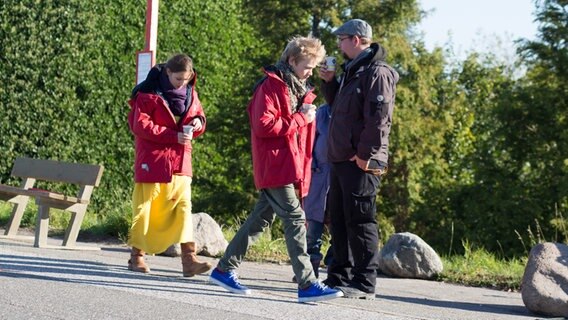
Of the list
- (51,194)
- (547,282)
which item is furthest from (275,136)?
(51,194)

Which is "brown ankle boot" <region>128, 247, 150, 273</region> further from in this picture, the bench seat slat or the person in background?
the bench seat slat

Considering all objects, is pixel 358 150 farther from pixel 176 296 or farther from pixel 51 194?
pixel 51 194

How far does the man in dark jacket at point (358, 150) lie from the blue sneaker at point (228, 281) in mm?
702

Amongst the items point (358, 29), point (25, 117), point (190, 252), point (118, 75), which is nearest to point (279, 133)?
point (358, 29)

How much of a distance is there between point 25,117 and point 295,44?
10317 millimetres

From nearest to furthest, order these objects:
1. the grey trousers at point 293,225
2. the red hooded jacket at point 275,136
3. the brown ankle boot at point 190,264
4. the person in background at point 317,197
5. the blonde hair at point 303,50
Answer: the grey trousers at point 293,225 < the red hooded jacket at point 275,136 < the blonde hair at point 303,50 < the brown ankle boot at point 190,264 < the person in background at point 317,197

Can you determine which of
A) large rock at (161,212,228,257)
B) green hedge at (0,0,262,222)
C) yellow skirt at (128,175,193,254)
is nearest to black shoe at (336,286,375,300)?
yellow skirt at (128,175,193,254)

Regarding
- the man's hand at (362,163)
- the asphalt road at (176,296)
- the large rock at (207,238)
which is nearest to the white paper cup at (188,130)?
the asphalt road at (176,296)

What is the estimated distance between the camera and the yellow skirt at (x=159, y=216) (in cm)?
930

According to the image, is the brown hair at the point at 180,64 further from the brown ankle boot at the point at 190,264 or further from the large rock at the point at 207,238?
the large rock at the point at 207,238

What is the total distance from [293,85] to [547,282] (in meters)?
2.37

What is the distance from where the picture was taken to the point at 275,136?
7980 millimetres

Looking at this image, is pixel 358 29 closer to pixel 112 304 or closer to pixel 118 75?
pixel 112 304

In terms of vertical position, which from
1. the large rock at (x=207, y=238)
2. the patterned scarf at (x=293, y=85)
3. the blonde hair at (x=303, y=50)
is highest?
the blonde hair at (x=303, y=50)
